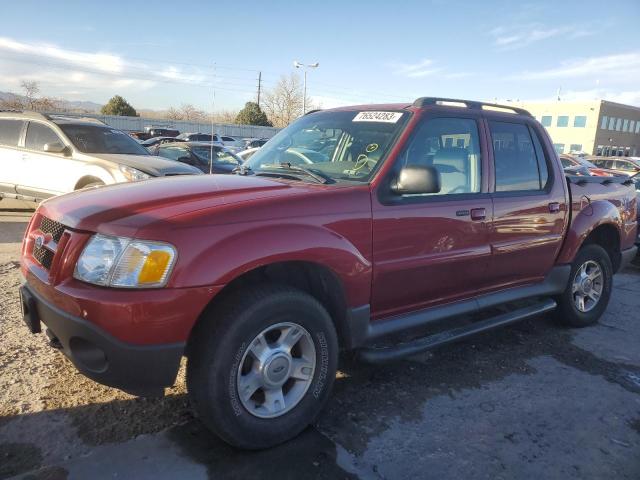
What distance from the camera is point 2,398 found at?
2914mm

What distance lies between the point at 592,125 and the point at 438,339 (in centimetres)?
6753

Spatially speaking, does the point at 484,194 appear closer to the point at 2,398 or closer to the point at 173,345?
the point at 173,345

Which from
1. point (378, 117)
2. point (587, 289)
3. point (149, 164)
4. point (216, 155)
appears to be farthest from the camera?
point (216, 155)

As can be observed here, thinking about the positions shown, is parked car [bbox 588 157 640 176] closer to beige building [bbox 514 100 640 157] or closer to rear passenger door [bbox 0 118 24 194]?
rear passenger door [bbox 0 118 24 194]

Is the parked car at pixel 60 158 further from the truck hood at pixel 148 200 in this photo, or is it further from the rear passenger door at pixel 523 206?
the rear passenger door at pixel 523 206

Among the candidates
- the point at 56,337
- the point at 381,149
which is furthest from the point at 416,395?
the point at 56,337

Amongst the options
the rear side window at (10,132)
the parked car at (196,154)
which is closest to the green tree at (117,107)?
the parked car at (196,154)

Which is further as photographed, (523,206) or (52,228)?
(523,206)

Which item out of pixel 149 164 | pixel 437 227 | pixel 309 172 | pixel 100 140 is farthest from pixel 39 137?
pixel 437 227

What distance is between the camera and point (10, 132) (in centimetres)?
845

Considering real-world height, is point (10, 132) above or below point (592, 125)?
below

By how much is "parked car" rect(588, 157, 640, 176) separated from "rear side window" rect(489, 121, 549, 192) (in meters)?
15.4

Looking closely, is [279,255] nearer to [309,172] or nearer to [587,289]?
[309,172]

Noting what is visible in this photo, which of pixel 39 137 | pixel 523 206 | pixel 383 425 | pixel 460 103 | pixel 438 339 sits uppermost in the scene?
pixel 460 103
